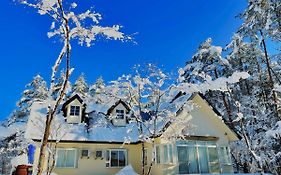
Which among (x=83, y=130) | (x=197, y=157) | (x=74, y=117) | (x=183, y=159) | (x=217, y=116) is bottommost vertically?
(x=183, y=159)

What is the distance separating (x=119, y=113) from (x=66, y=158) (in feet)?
16.9

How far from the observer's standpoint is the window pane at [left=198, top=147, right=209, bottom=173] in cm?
1862

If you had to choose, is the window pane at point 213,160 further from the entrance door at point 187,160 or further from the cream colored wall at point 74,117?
the cream colored wall at point 74,117

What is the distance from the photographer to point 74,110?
67.0 feet

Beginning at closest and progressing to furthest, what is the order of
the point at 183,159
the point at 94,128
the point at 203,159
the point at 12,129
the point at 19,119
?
the point at 183,159 < the point at 203,159 < the point at 94,128 < the point at 12,129 < the point at 19,119

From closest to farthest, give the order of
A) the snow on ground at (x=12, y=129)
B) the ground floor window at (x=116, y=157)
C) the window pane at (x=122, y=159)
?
the ground floor window at (x=116, y=157), the window pane at (x=122, y=159), the snow on ground at (x=12, y=129)

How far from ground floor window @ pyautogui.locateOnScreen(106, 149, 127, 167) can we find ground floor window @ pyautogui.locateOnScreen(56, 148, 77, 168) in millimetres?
2284

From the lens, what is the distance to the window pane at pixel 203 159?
18.6 m

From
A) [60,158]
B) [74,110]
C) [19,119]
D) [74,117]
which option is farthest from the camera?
[19,119]

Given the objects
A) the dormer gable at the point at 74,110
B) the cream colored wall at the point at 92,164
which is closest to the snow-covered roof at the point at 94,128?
the dormer gable at the point at 74,110

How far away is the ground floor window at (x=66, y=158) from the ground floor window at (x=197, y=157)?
6.92 meters

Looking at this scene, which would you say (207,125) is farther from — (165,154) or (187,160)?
(165,154)

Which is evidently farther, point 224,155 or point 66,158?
point 224,155

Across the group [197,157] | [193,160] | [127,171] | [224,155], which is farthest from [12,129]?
[224,155]
